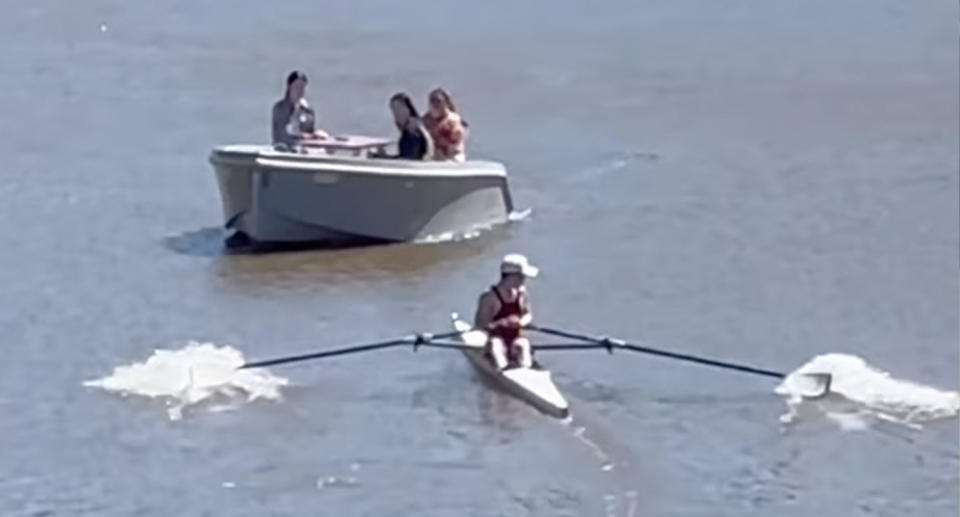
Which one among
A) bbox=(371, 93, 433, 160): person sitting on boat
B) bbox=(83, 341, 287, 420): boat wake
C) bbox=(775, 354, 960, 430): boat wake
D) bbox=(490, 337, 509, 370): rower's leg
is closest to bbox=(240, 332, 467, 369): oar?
bbox=(83, 341, 287, 420): boat wake

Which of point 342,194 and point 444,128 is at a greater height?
point 444,128

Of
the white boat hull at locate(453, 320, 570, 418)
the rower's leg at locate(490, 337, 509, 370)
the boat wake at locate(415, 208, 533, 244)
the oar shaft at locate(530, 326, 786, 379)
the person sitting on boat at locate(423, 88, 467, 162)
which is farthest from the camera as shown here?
the boat wake at locate(415, 208, 533, 244)

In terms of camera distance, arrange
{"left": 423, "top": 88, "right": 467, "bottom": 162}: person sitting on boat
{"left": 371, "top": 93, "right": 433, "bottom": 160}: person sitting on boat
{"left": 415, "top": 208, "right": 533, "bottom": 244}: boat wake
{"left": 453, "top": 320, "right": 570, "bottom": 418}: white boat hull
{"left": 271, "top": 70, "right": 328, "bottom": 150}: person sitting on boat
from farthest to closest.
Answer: {"left": 415, "top": 208, "right": 533, "bottom": 244}: boat wake
{"left": 423, "top": 88, "right": 467, "bottom": 162}: person sitting on boat
{"left": 271, "top": 70, "right": 328, "bottom": 150}: person sitting on boat
{"left": 371, "top": 93, "right": 433, "bottom": 160}: person sitting on boat
{"left": 453, "top": 320, "right": 570, "bottom": 418}: white boat hull

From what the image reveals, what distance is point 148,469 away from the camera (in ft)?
58.0

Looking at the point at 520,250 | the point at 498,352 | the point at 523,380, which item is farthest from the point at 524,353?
the point at 520,250

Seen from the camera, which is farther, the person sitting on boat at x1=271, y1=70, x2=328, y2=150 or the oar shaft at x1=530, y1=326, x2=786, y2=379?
the person sitting on boat at x1=271, y1=70, x2=328, y2=150

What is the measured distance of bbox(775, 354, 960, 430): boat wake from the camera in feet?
61.8

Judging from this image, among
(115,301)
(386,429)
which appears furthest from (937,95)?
(386,429)

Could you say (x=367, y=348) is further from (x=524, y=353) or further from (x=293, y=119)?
(x=293, y=119)

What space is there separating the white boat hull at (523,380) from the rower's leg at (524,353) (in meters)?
0.07

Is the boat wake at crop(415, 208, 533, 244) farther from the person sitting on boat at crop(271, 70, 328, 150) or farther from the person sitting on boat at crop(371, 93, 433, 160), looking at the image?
the person sitting on boat at crop(271, 70, 328, 150)

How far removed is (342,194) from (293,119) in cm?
79

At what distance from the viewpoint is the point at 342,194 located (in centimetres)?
2380

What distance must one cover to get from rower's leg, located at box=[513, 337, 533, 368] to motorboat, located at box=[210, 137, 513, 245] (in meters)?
4.36
